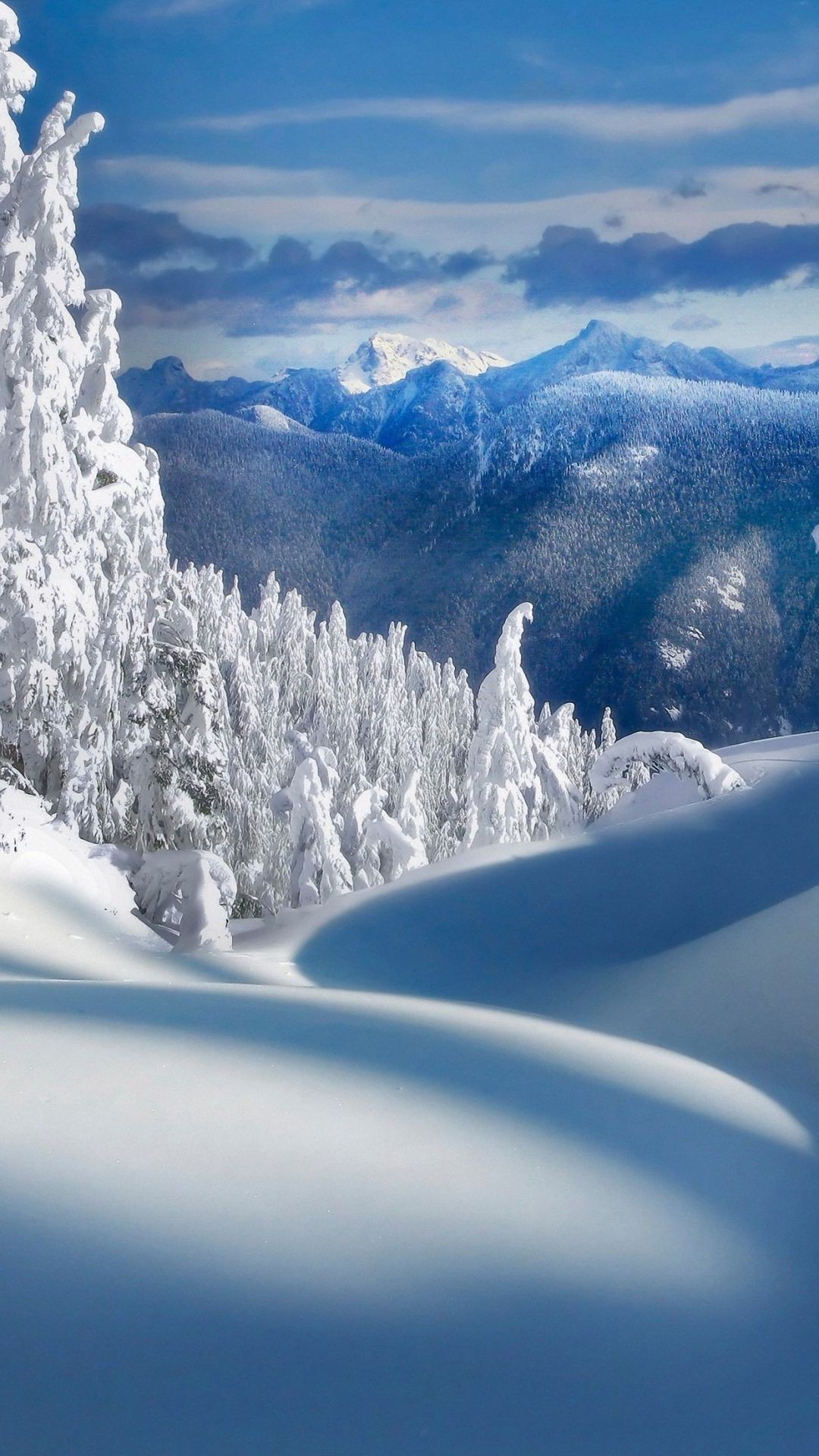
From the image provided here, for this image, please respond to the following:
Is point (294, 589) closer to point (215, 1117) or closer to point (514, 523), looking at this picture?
point (514, 523)

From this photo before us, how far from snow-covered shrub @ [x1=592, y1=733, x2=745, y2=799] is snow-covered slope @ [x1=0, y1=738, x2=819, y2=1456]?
512 centimetres

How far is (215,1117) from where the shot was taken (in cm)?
258

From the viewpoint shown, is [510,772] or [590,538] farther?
[590,538]

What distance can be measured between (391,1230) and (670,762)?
859 centimetres

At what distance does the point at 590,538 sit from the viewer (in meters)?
23.9

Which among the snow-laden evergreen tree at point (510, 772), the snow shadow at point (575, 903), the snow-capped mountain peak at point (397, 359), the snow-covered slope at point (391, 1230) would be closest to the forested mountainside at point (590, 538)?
the snow-capped mountain peak at point (397, 359)

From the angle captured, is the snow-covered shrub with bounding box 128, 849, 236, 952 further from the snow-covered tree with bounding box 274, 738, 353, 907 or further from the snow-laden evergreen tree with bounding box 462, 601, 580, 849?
the snow-laden evergreen tree with bounding box 462, 601, 580, 849

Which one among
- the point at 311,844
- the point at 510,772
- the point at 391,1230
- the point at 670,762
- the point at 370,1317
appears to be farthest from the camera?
the point at 510,772

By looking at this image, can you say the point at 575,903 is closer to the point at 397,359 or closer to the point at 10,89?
the point at 10,89

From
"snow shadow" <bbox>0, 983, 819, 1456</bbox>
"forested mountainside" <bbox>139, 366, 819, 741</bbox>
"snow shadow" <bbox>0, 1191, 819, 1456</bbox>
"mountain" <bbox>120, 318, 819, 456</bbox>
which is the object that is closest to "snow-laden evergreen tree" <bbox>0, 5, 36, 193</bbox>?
"snow shadow" <bbox>0, 983, 819, 1456</bbox>

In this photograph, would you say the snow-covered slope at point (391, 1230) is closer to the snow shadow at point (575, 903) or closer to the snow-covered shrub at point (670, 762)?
the snow shadow at point (575, 903)

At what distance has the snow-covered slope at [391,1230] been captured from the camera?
1.71m

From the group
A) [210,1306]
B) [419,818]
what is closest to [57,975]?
[210,1306]

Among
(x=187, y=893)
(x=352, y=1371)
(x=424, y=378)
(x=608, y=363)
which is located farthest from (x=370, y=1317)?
(x=608, y=363)
